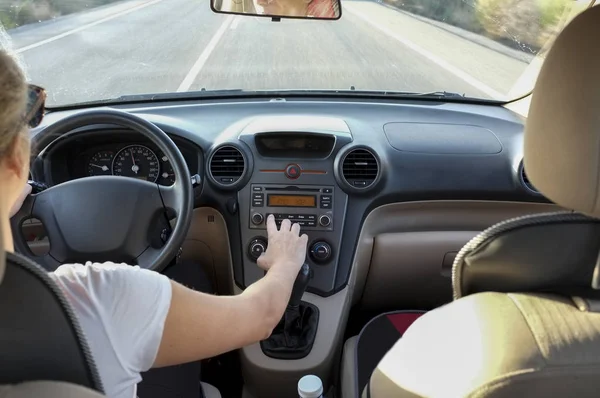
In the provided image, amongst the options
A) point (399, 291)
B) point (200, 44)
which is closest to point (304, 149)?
point (399, 291)

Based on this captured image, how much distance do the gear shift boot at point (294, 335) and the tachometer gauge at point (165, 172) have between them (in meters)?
0.89

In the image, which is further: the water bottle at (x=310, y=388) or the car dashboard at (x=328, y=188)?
the car dashboard at (x=328, y=188)

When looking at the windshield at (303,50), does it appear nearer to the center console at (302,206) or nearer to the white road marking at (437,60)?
the white road marking at (437,60)

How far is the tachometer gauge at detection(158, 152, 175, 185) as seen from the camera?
10.1 feet

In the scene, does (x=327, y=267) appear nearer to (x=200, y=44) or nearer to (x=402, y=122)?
(x=402, y=122)

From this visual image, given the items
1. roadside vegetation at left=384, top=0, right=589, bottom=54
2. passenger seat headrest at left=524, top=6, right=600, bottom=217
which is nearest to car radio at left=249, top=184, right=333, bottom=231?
roadside vegetation at left=384, top=0, right=589, bottom=54

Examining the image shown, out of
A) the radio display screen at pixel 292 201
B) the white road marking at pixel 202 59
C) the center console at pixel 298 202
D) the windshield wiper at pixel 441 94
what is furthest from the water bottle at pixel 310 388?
the white road marking at pixel 202 59

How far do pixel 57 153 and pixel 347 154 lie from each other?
1.37 meters

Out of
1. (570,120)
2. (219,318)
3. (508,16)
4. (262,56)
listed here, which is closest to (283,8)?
(219,318)

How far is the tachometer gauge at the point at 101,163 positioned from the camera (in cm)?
314

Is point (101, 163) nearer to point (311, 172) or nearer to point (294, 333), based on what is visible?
point (311, 172)

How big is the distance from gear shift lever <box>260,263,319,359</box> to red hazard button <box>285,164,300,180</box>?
1.55 feet

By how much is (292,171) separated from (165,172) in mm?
632

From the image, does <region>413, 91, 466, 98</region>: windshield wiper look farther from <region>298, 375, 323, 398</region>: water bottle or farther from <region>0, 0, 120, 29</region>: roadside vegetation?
<region>0, 0, 120, 29</region>: roadside vegetation
